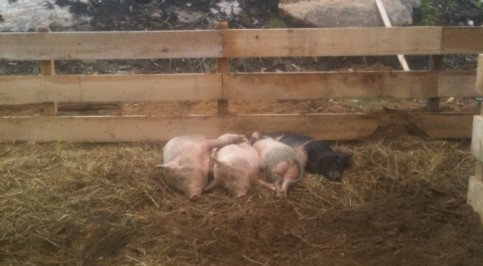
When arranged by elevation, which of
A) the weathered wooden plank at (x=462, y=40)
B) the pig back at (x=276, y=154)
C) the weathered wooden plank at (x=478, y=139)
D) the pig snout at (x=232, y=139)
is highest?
the weathered wooden plank at (x=462, y=40)

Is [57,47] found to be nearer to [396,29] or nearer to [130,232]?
[130,232]

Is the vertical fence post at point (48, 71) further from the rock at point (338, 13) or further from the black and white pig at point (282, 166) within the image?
the rock at point (338, 13)

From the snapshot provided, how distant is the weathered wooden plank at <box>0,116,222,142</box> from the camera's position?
5801mm

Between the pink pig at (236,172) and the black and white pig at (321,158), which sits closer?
the pink pig at (236,172)

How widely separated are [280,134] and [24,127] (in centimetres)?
280

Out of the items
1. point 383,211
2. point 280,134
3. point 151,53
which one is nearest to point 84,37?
point 151,53

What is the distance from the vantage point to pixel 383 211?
4.19m

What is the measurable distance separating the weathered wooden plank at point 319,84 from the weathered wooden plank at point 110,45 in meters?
0.46

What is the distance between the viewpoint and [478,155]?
3.89m

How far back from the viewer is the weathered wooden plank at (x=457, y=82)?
578cm

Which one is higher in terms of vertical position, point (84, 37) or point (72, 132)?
point (84, 37)

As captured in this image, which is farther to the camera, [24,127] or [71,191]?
[24,127]

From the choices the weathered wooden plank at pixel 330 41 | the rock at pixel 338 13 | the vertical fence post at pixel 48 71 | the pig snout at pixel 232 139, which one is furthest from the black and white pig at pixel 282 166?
the rock at pixel 338 13

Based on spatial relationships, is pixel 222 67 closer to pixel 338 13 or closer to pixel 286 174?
pixel 286 174
